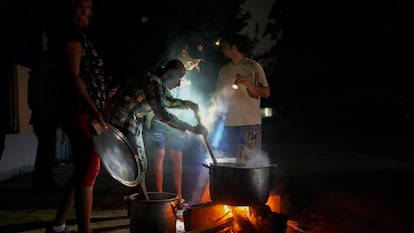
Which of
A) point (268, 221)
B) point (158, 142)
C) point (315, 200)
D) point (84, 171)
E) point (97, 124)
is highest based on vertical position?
point (97, 124)

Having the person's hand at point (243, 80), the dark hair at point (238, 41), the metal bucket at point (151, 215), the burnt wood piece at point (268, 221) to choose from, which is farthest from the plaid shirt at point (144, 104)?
the dark hair at point (238, 41)

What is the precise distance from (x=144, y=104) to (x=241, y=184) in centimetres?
139

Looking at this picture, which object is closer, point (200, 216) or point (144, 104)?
point (200, 216)

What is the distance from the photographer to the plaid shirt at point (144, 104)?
15.0 ft

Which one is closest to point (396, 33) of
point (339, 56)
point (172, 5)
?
point (339, 56)

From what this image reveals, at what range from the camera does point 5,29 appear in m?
9.20

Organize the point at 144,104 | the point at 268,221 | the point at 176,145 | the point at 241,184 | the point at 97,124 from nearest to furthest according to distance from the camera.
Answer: the point at 97,124
the point at 268,221
the point at 241,184
the point at 144,104
the point at 176,145

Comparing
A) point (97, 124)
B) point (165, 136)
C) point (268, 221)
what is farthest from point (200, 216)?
point (97, 124)

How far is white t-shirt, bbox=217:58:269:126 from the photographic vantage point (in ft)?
19.3

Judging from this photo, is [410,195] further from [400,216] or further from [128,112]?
[128,112]

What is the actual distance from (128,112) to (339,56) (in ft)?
85.5

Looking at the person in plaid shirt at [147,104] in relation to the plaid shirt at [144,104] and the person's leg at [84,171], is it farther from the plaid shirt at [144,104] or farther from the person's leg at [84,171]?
the person's leg at [84,171]

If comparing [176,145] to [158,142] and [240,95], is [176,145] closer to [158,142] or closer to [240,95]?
[158,142]

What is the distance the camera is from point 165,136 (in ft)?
18.8
